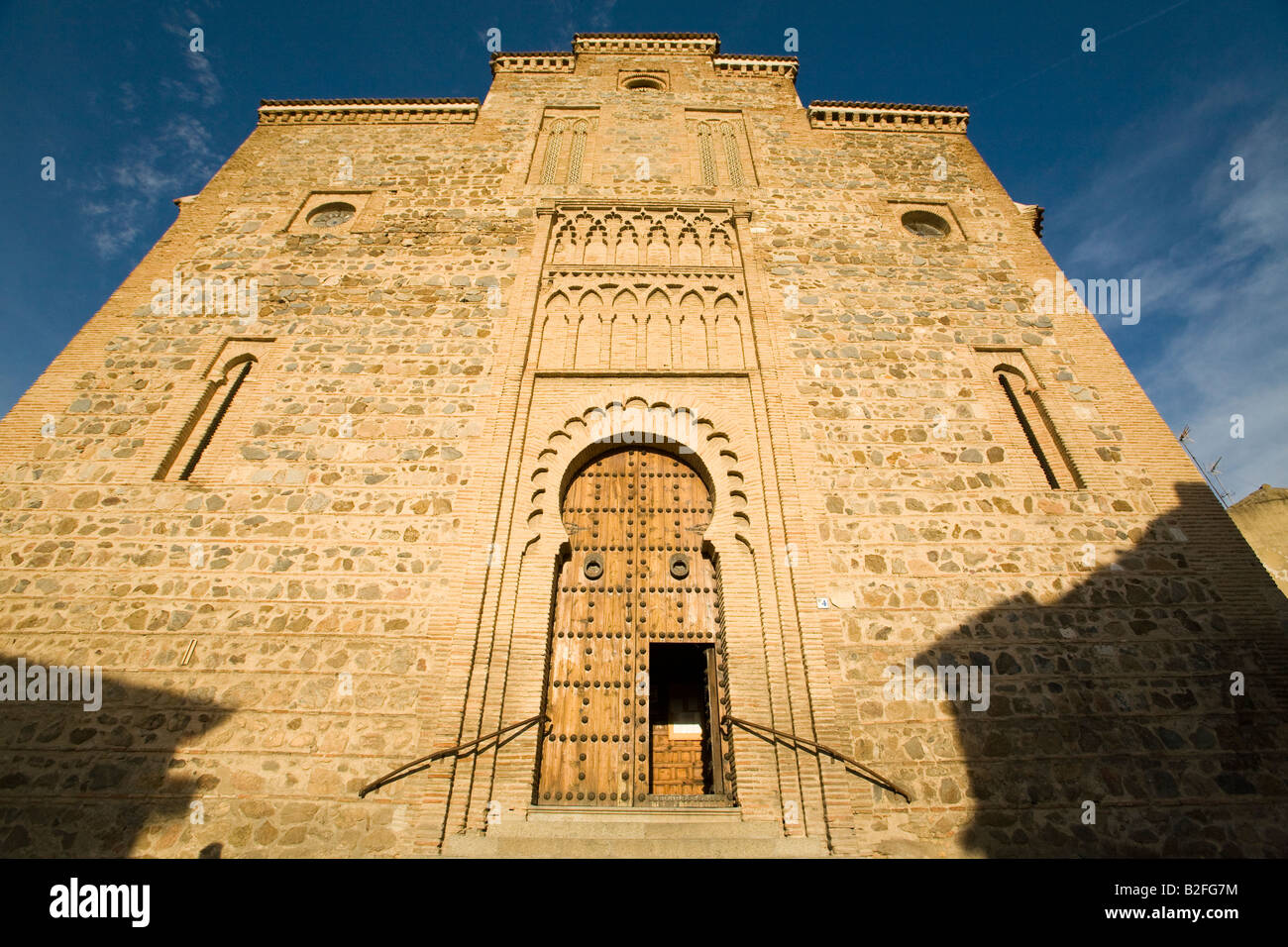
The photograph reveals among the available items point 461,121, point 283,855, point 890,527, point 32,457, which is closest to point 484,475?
point 283,855

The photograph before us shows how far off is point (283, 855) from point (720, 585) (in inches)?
154

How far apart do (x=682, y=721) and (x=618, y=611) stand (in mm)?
1564

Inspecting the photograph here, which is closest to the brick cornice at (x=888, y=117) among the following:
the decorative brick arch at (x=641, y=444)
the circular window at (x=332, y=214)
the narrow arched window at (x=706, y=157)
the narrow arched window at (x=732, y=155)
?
the narrow arched window at (x=732, y=155)

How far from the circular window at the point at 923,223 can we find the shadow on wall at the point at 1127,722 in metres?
5.39

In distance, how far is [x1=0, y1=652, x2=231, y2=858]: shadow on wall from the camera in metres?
3.99

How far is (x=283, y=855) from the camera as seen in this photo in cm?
391

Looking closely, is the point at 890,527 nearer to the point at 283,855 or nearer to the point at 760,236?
the point at 760,236

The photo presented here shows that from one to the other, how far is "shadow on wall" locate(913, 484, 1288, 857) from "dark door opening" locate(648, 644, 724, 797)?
72.2 inches

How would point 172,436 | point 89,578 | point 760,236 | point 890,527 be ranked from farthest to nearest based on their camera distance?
1. point 760,236
2. point 172,436
3. point 890,527
4. point 89,578

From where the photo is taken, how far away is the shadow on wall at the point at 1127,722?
4141 millimetres

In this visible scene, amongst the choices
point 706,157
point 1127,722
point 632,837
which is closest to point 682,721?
point 632,837

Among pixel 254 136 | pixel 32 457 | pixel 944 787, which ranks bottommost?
pixel 944 787

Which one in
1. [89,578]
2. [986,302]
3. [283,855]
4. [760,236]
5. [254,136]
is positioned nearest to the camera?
[283,855]

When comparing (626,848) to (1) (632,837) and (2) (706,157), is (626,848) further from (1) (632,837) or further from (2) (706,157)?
(2) (706,157)
